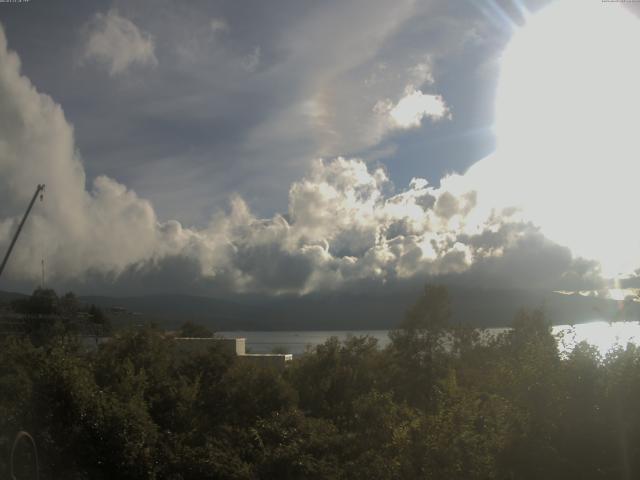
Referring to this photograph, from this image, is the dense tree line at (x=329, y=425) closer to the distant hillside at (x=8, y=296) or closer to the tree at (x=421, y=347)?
the tree at (x=421, y=347)

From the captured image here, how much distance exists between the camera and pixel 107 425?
55.4 ft

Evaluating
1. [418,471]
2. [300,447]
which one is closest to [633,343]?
Result: [418,471]

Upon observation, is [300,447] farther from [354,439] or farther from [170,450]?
[170,450]

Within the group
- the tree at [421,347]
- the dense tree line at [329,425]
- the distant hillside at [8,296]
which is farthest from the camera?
the distant hillside at [8,296]

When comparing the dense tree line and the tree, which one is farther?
the tree

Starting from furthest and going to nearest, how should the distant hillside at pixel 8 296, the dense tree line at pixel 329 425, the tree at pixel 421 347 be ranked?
1. the distant hillside at pixel 8 296
2. the tree at pixel 421 347
3. the dense tree line at pixel 329 425

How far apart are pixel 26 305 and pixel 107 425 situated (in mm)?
75155

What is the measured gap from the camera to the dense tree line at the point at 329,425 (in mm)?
12844

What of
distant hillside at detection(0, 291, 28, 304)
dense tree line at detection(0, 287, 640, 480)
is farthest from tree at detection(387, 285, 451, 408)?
distant hillside at detection(0, 291, 28, 304)

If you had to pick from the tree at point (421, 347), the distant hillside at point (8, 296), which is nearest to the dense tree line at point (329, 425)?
the tree at point (421, 347)

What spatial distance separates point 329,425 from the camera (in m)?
18.4

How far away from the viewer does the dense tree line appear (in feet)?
42.1

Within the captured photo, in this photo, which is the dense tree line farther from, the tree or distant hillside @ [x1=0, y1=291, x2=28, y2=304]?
distant hillside @ [x1=0, y1=291, x2=28, y2=304]

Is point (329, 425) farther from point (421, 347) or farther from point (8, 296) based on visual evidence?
point (8, 296)
